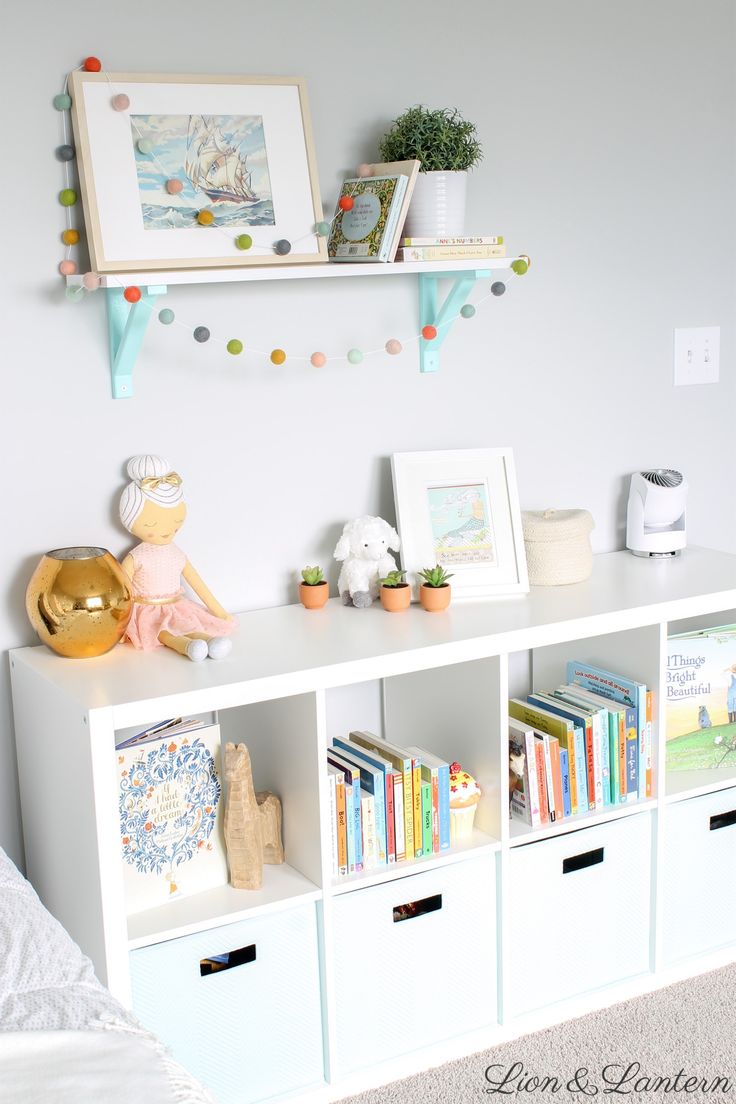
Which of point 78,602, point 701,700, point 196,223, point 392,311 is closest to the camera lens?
point 78,602

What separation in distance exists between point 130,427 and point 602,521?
3.17 ft

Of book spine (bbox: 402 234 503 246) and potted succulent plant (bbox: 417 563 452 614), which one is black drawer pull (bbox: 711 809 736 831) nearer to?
potted succulent plant (bbox: 417 563 452 614)

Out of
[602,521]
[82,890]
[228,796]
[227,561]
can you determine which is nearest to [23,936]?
[82,890]

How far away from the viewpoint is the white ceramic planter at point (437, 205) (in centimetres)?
194

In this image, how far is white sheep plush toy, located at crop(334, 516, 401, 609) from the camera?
2016mm

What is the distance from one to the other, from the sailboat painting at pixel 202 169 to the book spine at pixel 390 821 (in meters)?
0.89

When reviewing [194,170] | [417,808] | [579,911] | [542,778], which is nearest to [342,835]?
[417,808]

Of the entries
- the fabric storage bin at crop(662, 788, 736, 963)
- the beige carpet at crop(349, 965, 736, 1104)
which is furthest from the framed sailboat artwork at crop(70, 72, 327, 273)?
the beige carpet at crop(349, 965, 736, 1104)

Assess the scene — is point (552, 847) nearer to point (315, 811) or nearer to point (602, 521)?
point (315, 811)

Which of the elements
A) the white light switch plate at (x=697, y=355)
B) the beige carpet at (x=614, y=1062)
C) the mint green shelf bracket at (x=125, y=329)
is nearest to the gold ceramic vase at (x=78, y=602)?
the mint green shelf bracket at (x=125, y=329)

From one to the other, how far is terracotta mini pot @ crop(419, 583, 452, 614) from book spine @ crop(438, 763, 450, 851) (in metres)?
0.26

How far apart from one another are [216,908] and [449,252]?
106 centimetres

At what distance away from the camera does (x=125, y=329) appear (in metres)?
1.81

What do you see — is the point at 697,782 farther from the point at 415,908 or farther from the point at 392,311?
the point at 392,311
